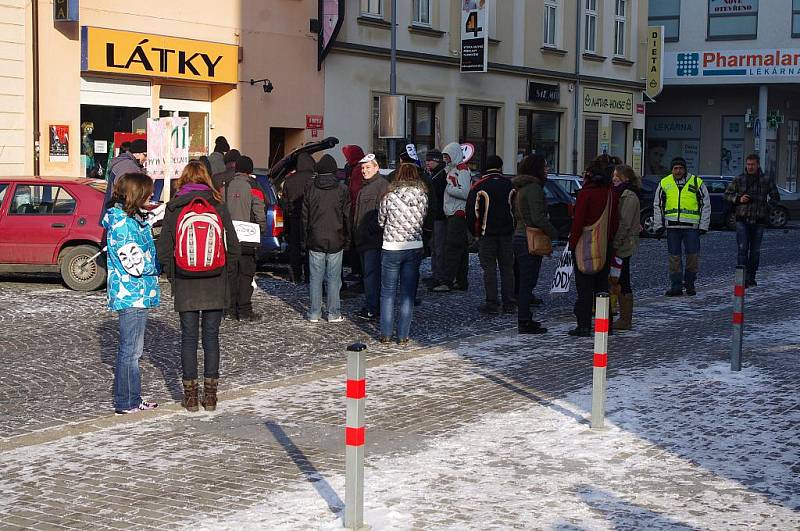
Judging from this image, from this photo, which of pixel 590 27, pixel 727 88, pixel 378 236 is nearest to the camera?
pixel 378 236

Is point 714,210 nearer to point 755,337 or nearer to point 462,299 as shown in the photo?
point 462,299

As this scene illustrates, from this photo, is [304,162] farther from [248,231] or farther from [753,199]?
[753,199]

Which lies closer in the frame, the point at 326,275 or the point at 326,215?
the point at 326,215

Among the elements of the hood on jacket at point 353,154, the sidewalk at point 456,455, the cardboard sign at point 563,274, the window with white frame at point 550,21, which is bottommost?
the sidewalk at point 456,455

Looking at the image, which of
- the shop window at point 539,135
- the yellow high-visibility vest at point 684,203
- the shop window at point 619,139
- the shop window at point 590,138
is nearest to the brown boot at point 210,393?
the yellow high-visibility vest at point 684,203

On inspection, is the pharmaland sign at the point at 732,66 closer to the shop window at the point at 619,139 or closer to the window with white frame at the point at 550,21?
the shop window at the point at 619,139

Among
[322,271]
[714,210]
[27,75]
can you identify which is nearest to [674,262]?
[322,271]

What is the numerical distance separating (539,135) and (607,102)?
14.5 ft

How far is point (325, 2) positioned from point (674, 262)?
1313cm

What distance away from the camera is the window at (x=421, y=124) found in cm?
3088

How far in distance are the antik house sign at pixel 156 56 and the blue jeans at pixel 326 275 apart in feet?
34.2

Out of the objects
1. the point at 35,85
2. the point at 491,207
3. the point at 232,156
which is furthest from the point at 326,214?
the point at 35,85

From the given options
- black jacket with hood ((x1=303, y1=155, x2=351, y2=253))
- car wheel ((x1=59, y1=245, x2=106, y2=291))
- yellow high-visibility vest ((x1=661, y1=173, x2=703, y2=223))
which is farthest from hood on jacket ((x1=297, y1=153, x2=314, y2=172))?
yellow high-visibility vest ((x1=661, y1=173, x2=703, y2=223))

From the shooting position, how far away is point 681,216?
54.6 feet
